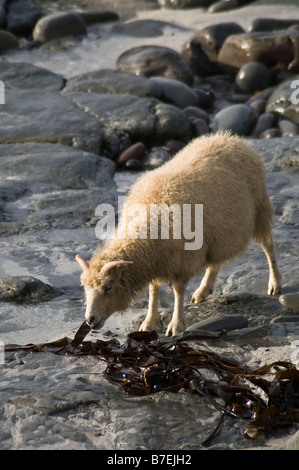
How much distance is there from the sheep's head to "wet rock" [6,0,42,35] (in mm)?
15350

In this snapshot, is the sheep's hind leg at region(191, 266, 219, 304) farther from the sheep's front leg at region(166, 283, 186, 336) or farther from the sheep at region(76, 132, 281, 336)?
the sheep's front leg at region(166, 283, 186, 336)

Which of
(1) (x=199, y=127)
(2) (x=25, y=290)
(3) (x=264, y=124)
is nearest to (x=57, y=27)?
(1) (x=199, y=127)

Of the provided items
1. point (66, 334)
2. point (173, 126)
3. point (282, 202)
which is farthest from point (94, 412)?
point (173, 126)

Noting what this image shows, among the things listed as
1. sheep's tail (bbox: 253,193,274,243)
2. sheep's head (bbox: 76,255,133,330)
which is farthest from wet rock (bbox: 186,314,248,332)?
sheep's tail (bbox: 253,193,274,243)

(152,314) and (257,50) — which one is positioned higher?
(152,314)

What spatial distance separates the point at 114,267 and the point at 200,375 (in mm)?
1311

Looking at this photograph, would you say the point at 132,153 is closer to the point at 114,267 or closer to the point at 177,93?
the point at 177,93

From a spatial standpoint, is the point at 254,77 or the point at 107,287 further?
the point at 254,77

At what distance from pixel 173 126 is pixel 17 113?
290 centimetres

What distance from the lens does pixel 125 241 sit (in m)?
6.06

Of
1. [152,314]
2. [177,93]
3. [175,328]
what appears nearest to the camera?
[175,328]

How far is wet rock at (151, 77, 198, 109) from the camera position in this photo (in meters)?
14.5

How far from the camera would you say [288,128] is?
44.5 ft

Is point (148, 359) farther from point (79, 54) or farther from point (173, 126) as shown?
point (79, 54)
